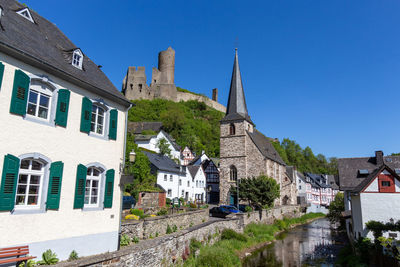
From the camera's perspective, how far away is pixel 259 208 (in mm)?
31109

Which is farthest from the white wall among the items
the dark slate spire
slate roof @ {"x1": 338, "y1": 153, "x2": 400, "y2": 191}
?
the dark slate spire

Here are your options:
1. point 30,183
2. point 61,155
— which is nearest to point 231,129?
point 61,155

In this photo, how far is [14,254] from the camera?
7328 mm

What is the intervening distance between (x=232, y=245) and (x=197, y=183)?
78.5 feet

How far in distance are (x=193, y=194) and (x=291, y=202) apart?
17.6 meters

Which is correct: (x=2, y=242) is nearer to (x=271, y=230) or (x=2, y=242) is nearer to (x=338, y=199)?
(x=271, y=230)

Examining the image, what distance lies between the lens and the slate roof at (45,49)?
8289 millimetres

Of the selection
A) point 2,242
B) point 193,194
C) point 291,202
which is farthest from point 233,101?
point 2,242

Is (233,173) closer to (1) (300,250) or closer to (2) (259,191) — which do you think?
(2) (259,191)

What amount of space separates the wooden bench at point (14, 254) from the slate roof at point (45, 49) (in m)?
5.65

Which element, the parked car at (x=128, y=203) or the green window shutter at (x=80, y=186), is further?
the parked car at (x=128, y=203)

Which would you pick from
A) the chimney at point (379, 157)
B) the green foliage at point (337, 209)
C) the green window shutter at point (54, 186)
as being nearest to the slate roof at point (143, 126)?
the green foliage at point (337, 209)

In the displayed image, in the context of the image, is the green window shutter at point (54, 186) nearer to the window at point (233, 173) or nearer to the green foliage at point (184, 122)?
the window at point (233, 173)

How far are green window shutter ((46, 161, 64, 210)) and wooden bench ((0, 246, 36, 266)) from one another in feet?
4.55
